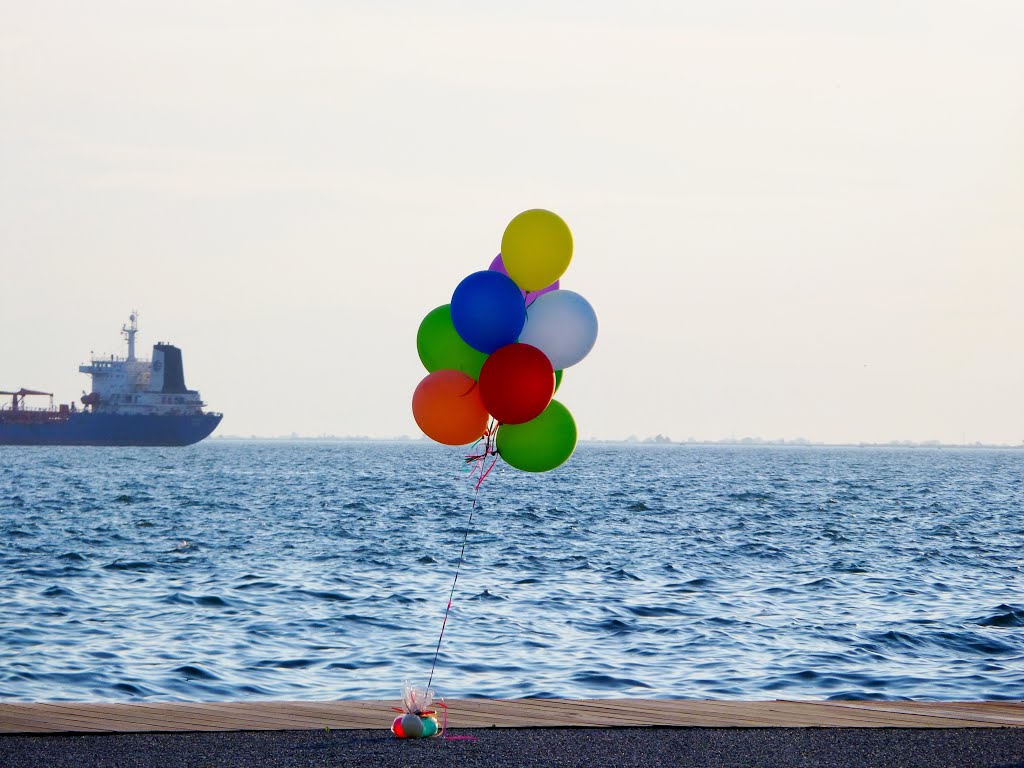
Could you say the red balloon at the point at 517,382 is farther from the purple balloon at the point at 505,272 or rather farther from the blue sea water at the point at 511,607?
the blue sea water at the point at 511,607


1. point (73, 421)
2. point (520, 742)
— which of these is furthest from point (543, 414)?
point (73, 421)

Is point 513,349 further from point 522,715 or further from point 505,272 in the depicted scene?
point 522,715

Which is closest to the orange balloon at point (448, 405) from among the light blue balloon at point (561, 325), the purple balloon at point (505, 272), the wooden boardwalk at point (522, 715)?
the light blue balloon at point (561, 325)

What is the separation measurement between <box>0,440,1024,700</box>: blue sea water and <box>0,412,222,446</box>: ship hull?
69002 millimetres

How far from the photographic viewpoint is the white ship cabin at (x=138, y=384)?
93.6 m

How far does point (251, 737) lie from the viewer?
5426 millimetres

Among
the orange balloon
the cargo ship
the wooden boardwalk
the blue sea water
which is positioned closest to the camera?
the wooden boardwalk

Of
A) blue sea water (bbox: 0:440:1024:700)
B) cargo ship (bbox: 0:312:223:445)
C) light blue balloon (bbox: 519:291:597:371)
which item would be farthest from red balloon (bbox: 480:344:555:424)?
cargo ship (bbox: 0:312:223:445)

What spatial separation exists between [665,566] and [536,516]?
1140 centimetres

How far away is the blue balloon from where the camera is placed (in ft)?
18.3

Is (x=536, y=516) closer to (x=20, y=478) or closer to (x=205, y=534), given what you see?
(x=205, y=534)

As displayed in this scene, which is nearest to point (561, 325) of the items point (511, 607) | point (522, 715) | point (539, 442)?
point (539, 442)

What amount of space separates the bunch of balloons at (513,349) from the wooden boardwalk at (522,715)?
1267 millimetres

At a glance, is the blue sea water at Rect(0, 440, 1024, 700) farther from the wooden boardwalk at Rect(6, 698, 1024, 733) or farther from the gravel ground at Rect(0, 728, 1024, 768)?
the gravel ground at Rect(0, 728, 1024, 768)
